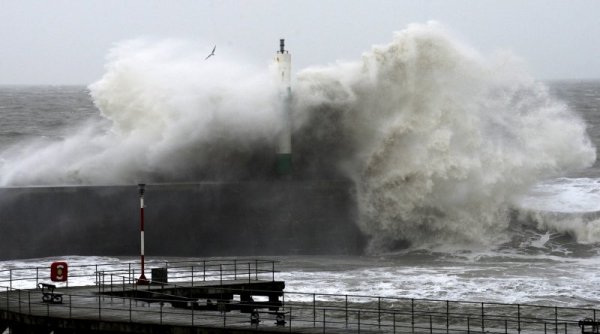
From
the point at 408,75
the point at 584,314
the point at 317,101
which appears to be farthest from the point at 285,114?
the point at 584,314

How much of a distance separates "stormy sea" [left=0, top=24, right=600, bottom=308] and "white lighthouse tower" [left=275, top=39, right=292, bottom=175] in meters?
0.30

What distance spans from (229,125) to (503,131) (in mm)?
8334

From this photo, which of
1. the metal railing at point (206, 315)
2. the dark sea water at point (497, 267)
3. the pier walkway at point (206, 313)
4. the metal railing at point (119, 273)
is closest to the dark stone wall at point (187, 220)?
the dark sea water at point (497, 267)

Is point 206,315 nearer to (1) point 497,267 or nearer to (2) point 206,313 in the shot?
(2) point 206,313

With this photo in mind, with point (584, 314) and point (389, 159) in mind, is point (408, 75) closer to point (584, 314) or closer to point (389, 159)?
point (389, 159)

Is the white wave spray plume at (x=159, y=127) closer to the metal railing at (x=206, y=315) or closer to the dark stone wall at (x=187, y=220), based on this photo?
the dark stone wall at (x=187, y=220)

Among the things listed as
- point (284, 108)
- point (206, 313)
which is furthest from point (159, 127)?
point (206, 313)

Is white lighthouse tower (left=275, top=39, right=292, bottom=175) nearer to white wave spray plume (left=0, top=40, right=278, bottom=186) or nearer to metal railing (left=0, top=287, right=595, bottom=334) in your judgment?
white wave spray plume (left=0, top=40, right=278, bottom=186)

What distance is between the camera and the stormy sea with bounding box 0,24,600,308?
35250 millimetres

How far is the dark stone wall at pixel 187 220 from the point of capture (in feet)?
105

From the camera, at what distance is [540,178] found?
39062 millimetres

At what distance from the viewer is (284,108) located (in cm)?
3628

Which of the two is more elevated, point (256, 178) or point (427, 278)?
point (256, 178)

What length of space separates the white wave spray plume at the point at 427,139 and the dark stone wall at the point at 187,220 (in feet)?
4.56
